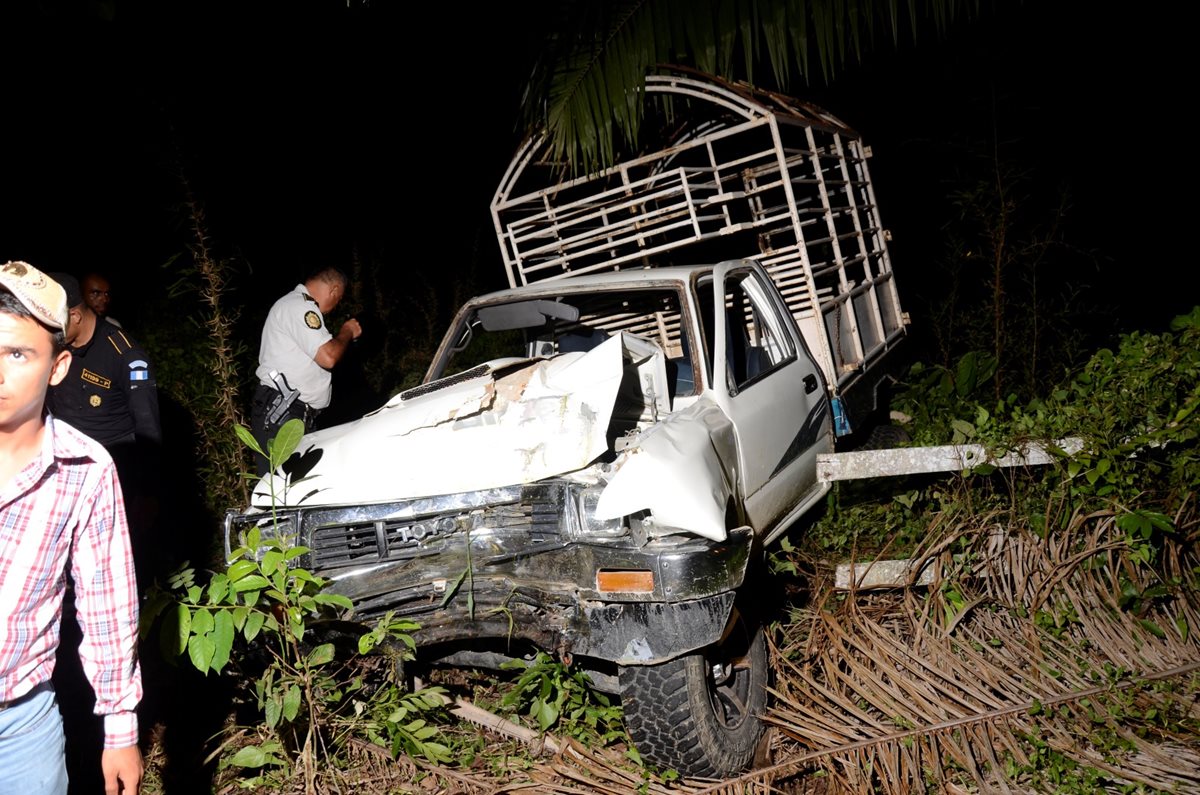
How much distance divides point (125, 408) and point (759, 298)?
343 centimetres

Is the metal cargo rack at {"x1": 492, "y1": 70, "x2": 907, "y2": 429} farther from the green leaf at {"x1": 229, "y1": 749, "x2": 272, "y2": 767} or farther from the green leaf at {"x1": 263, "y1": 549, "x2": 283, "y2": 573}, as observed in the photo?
the green leaf at {"x1": 229, "y1": 749, "x2": 272, "y2": 767}

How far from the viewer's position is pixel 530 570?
3.16m

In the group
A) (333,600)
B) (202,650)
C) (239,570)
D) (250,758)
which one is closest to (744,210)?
(333,600)

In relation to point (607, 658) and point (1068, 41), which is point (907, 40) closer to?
point (1068, 41)

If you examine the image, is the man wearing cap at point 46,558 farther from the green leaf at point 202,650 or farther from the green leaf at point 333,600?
the green leaf at point 333,600

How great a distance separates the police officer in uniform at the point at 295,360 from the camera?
4.85 meters

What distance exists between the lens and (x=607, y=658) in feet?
9.85

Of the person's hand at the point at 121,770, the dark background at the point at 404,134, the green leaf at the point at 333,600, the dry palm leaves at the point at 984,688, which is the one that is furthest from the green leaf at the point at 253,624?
the dark background at the point at 404,134

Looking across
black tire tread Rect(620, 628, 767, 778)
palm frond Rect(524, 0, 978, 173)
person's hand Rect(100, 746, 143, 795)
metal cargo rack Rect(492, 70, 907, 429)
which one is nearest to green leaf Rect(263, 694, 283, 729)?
person's hand Rect(100, 746, 143, 795)

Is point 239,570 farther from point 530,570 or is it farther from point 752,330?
point 752,330

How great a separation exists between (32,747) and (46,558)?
39cm

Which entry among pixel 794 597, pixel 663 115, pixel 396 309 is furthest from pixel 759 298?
pixel 396 309

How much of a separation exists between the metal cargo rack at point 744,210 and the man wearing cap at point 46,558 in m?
3.66

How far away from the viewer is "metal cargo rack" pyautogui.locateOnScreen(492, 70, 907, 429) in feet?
18.9
